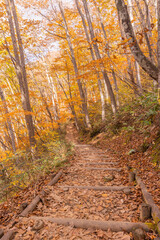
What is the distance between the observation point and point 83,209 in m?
3.03

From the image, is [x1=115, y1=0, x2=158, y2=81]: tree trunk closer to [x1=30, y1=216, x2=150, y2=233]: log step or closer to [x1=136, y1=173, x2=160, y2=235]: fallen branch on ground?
[x1=136, y1=173, x2=160, y2=235]: fallen branch on ground

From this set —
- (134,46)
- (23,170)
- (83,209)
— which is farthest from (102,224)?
(23,170)

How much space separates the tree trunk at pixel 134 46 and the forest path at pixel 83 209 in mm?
2917

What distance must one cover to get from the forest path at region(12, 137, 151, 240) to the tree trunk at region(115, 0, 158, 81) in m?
2.92

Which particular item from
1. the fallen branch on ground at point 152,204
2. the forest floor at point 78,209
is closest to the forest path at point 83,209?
the forest floor at point 78,209

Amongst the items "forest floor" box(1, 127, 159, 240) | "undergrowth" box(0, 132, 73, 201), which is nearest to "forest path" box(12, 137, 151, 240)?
"forest floor" box(1, 127, 159, 240)

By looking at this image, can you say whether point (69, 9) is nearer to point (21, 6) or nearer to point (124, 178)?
point (21, 6)

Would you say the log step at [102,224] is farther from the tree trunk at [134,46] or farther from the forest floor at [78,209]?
the tree trunk at [134,46]

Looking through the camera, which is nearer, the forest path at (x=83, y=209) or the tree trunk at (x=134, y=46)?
the forest path at (x=83, y=209)

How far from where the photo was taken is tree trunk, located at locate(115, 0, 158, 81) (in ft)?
12.1

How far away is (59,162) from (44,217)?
3.15 m

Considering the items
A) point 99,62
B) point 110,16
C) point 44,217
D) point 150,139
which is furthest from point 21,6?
point 44,217

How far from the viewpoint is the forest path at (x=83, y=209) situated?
2381mm

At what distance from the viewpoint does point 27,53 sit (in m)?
12.9
